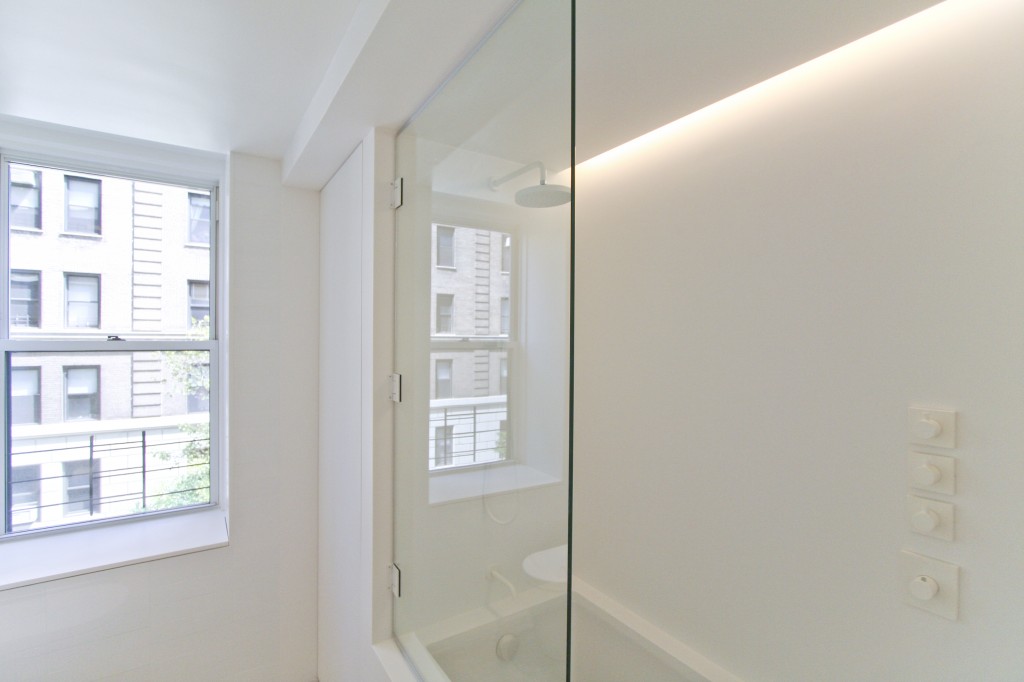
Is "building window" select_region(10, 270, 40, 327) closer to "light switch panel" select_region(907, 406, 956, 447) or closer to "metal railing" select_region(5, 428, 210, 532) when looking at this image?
"metal railing" select_region(5, 428, 210, 532)

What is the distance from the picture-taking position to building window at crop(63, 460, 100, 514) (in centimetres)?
211

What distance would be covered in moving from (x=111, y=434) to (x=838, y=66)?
3188 millimetres

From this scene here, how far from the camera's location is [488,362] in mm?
1117

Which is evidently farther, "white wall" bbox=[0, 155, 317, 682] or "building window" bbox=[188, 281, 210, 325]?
"building window" bbox=[188, 281, 210, 325]

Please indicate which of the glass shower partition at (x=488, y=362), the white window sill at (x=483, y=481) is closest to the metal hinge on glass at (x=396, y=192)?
the glass shower partition at (x=488, y=362)

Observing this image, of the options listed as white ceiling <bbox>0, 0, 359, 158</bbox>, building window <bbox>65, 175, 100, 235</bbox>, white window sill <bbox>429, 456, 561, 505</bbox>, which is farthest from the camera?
A: building window <bbox>65, 175, 100, 235</bbox>

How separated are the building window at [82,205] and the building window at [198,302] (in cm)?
44

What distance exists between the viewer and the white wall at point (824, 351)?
1.12 metres

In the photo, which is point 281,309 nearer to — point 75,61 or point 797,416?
point 75,61

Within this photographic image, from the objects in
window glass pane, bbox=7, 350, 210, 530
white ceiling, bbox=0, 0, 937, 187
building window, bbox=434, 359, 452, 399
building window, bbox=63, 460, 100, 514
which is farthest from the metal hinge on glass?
building window, bbox=63, 460, 100, 514

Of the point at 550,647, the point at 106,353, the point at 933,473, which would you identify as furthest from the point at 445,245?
the point at 106,353

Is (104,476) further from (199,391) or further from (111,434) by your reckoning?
(199,391)

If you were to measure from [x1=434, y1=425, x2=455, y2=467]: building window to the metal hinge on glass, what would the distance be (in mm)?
745

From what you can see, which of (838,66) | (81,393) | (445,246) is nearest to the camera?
(445,246)
